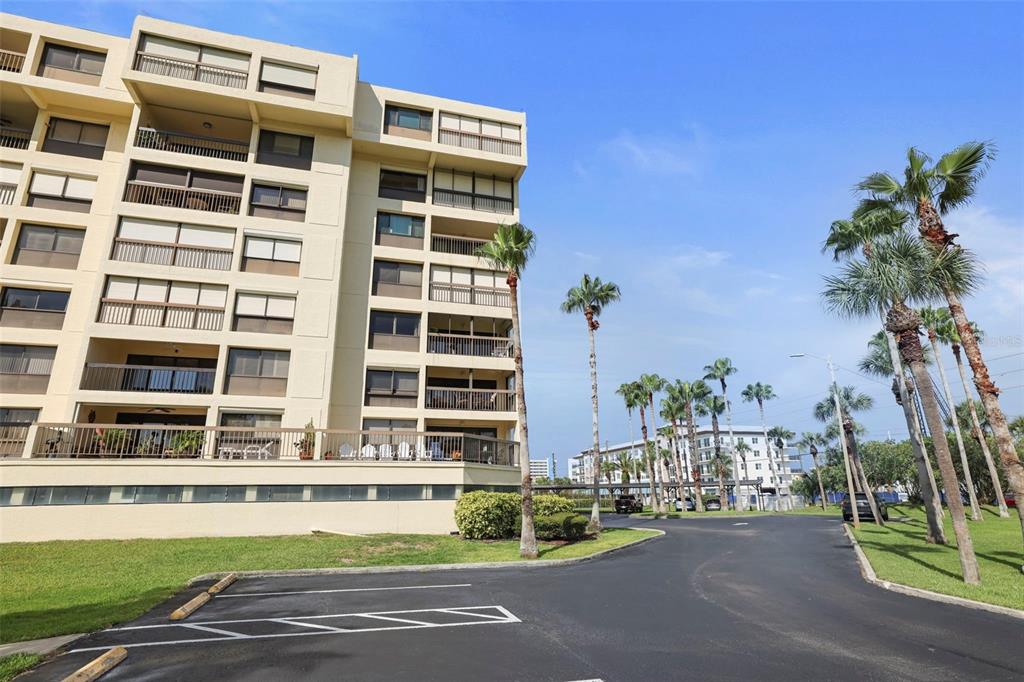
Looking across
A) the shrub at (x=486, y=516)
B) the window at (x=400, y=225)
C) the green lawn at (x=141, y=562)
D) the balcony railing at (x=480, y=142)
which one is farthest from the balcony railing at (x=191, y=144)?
the shrub at (x=486, y=516)

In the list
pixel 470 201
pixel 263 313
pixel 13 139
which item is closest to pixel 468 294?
pixel 470 201

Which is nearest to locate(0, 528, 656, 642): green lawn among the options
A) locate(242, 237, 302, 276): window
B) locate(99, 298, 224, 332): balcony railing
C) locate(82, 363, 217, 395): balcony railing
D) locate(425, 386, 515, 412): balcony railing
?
locate(82, 363, 217, 395): balcony railing

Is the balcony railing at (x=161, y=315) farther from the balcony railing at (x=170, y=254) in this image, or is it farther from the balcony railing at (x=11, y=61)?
the balcony railing at (x=11, y=61)

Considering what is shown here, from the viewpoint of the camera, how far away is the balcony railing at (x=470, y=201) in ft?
96.5

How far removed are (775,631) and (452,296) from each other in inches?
871

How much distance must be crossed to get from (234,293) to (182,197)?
229 inches

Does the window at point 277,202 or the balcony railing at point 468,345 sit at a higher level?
the window at point 277,202

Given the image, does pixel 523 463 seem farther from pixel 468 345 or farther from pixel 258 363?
pixel 258 363

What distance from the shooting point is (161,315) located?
22.3 meters

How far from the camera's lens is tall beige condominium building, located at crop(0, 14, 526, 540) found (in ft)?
61.1

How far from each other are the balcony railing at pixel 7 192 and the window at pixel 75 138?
2.31 m

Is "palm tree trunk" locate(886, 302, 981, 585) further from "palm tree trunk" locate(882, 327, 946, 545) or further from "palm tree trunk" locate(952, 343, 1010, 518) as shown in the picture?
"palm tree trunk" locate(952, 343, 1010, 518)

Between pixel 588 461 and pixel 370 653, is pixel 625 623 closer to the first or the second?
pixel 370 653

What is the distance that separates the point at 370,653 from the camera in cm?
707
